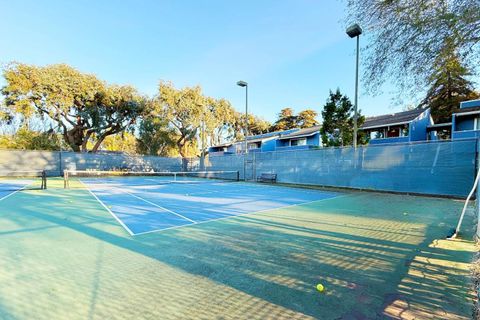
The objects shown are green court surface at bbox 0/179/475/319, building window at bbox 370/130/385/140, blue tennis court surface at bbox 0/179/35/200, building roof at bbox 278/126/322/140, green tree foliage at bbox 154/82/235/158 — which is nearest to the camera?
green court surface at bbox 0/179/475/319

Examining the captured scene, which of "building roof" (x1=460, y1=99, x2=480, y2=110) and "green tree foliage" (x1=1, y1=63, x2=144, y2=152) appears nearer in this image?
"building roof" (x1=460, y1=99, x2=480, y2=110)

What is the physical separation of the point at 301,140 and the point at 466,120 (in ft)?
50.9

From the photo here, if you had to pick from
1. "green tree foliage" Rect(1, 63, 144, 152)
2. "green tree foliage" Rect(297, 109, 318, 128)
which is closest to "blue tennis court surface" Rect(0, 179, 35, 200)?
"green tree foliage" Rect(1, 63, 144, 152)

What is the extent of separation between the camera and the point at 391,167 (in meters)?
12.4

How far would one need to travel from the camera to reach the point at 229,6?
15.7 meters

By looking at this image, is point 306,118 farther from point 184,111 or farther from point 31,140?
point 31,140

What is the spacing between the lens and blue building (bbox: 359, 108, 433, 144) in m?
21.5

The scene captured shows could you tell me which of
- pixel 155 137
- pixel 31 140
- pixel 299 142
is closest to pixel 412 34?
pixel 299 142

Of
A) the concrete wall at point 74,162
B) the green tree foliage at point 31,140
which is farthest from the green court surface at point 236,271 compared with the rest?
the green tree foliage at point 31,140

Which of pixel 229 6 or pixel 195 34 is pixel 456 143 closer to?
pixel 229 6

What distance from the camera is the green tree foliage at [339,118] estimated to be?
724 inches

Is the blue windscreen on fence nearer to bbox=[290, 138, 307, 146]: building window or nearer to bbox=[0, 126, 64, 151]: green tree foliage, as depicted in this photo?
bbox=[290, 138, 307, 146]: building window

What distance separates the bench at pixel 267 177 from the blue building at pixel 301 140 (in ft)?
33.4

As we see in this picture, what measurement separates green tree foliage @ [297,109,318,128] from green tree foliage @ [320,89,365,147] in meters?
28.2
